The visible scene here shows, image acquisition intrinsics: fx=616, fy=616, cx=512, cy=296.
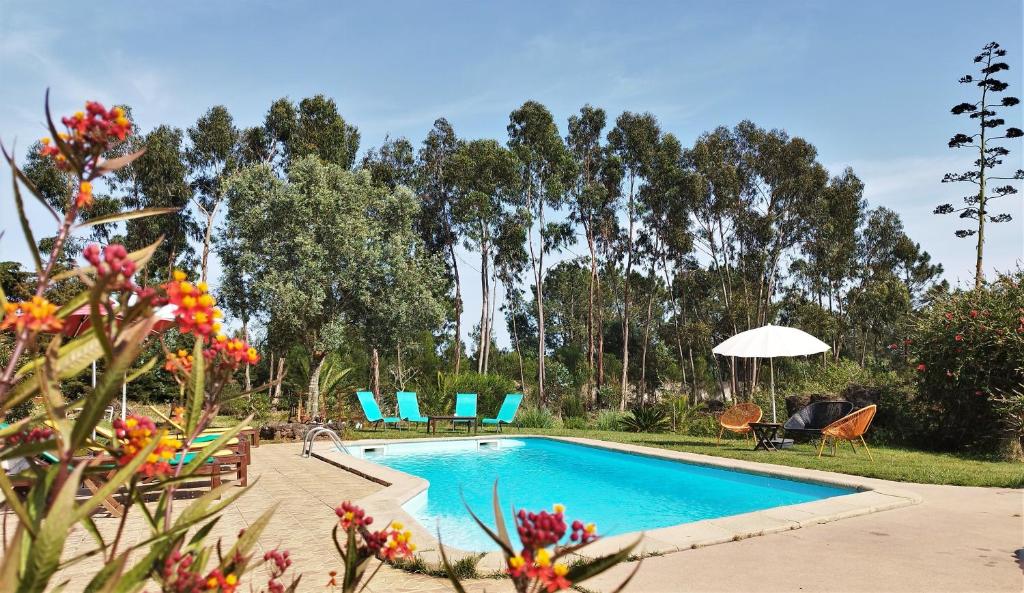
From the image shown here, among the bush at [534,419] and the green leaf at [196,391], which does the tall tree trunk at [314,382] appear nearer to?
the bush at [534,419]

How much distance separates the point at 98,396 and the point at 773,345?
11199mm

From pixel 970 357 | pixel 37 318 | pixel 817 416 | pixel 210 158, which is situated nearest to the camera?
pixel 37 318

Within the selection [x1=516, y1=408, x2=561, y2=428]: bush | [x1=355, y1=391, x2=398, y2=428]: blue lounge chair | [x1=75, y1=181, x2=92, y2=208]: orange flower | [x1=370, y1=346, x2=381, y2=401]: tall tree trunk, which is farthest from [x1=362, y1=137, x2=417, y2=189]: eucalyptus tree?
[x1=75, y1=181, x2=92, y2=208]: orange flower

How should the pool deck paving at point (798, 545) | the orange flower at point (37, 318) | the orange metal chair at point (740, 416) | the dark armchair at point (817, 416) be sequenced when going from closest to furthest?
the orange flower at point (37, 318) < the pool deck paving at point (798, 545) < the dark armchair at point (817, 416) < the orange metal chair at point (740, 416)

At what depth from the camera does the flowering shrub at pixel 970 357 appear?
9023mm

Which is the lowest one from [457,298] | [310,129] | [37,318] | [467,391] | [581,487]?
[581,487]

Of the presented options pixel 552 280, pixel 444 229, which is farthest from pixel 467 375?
pixel 552 280

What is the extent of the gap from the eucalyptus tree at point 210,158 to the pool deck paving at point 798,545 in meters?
23.6

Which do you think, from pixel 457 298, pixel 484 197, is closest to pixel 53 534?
pixel 484 197

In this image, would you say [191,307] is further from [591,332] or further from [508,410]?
[591,332]

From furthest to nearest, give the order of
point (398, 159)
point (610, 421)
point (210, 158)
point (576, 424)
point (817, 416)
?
point (398, 159) → point (210, 158) → point (576, 424) → point (610, 421) → point (817, 416)

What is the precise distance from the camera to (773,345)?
1074cm

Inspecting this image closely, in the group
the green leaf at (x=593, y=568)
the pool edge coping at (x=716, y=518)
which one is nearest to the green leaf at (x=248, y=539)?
the green leaf at (x=593, y=568)

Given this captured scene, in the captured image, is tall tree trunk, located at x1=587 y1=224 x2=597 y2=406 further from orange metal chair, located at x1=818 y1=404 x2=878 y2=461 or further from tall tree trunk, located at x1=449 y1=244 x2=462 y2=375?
orange metal chair, located at x1=818 y1=404 x2=878 y2=461
